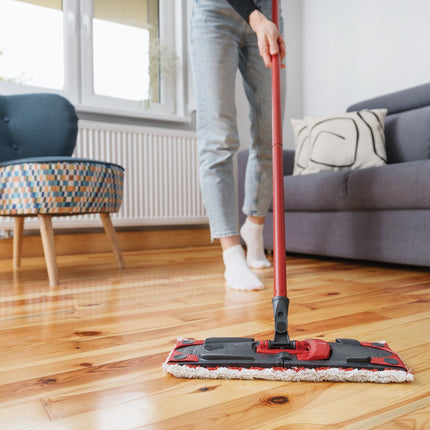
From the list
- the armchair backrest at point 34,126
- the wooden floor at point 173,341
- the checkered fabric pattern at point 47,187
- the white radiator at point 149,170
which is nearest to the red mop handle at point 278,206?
the wooden floor at point 173,341

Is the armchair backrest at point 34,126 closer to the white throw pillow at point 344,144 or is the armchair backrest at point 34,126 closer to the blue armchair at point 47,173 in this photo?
the blue armchair at point 47,173

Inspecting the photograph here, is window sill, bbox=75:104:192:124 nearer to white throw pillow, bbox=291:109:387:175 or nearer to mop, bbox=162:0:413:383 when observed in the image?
white throw pillow, bbox=291:109:387:175

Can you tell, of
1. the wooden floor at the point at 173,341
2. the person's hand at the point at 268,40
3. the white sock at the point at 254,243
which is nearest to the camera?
the wooden floor at the point at 173,341

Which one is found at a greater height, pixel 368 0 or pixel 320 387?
pixel 368 0

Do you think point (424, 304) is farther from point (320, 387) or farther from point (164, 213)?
point (164, 213)

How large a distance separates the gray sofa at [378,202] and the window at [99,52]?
899mm

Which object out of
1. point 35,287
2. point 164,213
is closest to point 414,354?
point 35,287

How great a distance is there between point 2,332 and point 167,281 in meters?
0.62

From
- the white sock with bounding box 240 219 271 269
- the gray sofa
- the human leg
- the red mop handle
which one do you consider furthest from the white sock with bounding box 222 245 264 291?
the gray sofa

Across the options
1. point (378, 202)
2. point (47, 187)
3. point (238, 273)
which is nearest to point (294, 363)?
point (238, 273)

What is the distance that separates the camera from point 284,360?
539 mm

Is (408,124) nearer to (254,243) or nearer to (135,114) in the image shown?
(254,243)

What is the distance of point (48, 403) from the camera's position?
1.59 feet

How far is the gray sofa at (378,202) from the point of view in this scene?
143 cm
